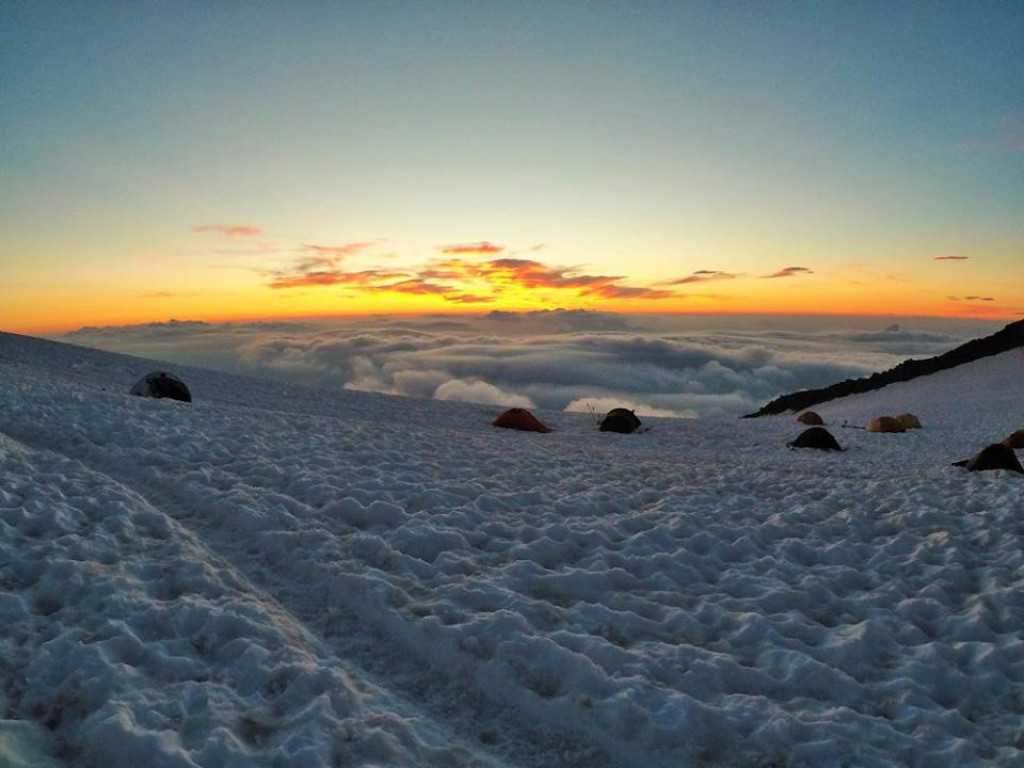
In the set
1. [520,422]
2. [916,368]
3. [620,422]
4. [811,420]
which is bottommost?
[811,420]

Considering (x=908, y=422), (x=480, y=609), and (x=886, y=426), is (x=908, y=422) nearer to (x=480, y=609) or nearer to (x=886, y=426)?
(x=886, y=426)

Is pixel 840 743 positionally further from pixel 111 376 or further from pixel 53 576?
pixel 111 376

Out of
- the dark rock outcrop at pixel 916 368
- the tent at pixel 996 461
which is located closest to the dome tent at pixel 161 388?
the tent at pixel 996 461

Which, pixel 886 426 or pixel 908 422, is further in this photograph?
pixel 908 422

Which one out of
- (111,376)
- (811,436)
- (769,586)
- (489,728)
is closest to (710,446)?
(811,436)

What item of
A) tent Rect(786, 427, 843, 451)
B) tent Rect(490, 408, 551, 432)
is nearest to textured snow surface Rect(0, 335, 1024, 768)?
tent Rect(786, 427, 843, 451)

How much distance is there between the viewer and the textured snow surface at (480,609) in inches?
228

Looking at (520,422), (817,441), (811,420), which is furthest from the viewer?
(811,420)

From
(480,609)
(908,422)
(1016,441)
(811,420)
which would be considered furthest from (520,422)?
(480,609)

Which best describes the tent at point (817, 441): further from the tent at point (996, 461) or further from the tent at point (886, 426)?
the tent at point (996, 461)

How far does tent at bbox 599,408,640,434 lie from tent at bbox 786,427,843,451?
5.59m

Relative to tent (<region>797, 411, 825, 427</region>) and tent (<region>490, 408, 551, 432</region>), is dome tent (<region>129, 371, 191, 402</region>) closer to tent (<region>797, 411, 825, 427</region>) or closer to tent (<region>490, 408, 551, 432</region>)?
tent (<region>490, 408, 551, 432</region>)

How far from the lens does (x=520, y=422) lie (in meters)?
24.9

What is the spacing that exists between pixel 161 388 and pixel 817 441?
21090 millimetres
